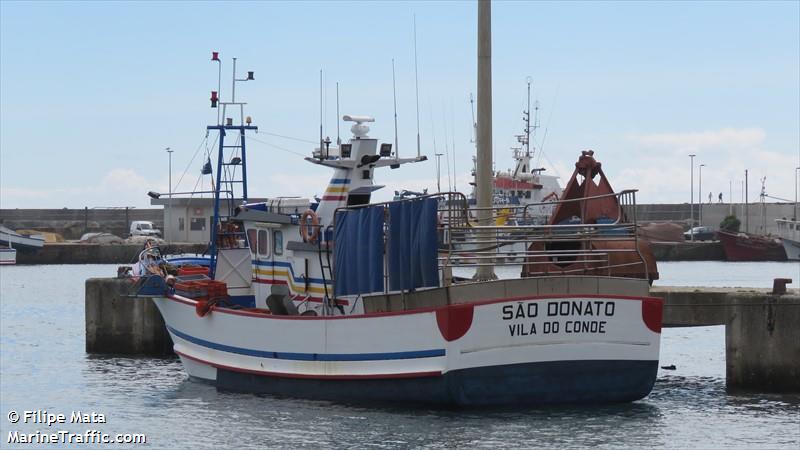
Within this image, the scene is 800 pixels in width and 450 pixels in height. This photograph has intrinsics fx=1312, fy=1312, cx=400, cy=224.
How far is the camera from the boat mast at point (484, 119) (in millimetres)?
→ 24469

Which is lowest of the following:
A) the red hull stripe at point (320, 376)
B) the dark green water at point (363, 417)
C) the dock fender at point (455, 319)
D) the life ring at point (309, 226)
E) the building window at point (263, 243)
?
the dark green water at point (363, 417)

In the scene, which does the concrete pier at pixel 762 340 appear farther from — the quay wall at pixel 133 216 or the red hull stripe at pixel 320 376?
the quay wall at pixel 133 216

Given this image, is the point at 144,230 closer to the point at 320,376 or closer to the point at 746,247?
the point at 746,247

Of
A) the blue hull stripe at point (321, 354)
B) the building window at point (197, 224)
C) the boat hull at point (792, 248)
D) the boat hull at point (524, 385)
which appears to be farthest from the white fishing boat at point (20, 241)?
the boat hull at point (524, 385)

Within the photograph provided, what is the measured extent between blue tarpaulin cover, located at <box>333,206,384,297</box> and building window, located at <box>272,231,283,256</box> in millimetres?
2481

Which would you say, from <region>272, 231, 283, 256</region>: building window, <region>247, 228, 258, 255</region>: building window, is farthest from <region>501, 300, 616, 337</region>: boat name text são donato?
<region>247, 228, 258, 255</region>: building window

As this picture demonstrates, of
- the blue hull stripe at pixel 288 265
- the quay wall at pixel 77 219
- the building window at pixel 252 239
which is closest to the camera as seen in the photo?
the blue hull stripe at pixel 288 265

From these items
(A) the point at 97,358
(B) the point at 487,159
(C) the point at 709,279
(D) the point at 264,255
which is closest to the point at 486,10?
(B) the point at 487,159

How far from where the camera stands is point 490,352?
829 inches

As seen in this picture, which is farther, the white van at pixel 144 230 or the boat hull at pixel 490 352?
the white van at pixel 144 230

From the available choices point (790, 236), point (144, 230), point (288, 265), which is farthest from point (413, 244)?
point (144, 230)

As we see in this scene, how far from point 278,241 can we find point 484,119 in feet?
16.2

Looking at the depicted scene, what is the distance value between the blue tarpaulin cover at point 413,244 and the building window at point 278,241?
4.20 meters

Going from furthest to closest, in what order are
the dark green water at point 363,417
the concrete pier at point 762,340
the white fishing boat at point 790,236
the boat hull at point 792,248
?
the boat hull at point 792,248, the white fishing boat at point 790,236, the concrete pier at point 762,340, the dark green water at point 363,417
